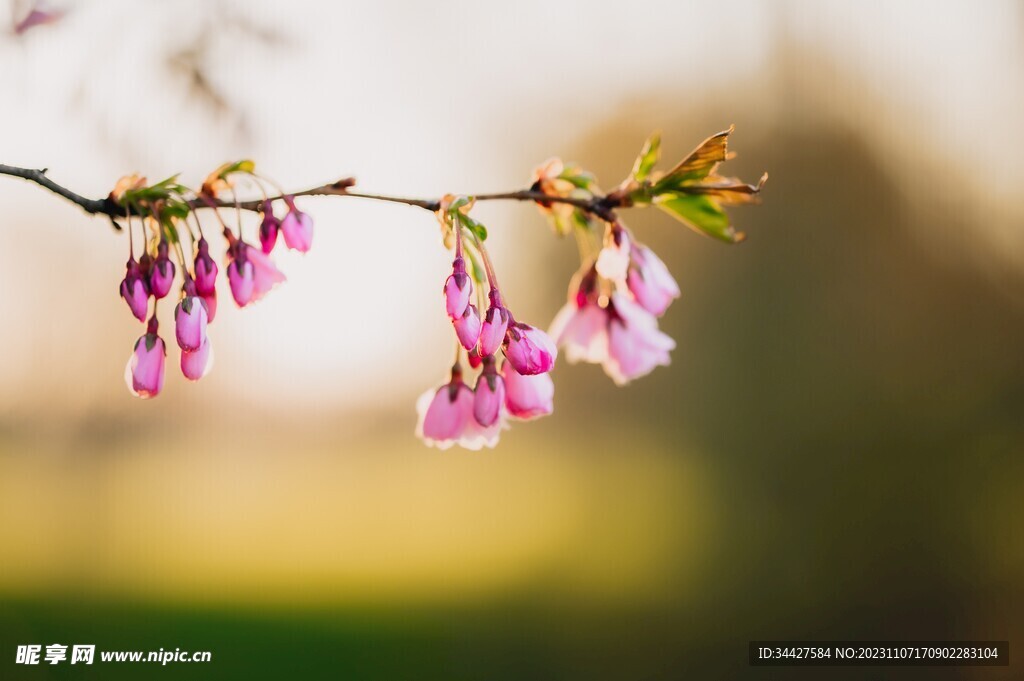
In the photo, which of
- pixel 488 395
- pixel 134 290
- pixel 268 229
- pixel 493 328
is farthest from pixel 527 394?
pixel 134 290

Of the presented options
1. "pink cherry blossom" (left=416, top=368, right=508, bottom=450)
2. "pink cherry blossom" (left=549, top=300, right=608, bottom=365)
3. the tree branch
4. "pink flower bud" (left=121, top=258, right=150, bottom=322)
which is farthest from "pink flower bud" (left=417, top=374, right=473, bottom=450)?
"pink flower bud" (left=121, top=258, right=150, bottom=322)

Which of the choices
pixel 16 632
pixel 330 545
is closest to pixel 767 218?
pixel 330 545

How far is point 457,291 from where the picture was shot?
971mm

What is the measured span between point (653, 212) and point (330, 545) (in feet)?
11.1

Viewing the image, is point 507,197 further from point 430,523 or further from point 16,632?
point 430,523

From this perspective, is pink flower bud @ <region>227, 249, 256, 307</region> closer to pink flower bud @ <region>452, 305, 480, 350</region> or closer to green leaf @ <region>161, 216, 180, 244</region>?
green leaf @ <region>161, 216, 180, 244</region>

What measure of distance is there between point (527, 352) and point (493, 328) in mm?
57

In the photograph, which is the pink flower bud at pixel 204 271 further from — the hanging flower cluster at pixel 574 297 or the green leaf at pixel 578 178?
the green leaf at pixel 578 178

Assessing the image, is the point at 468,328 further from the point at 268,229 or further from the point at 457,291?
the point at 268,229

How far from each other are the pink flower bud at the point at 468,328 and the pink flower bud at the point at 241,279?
0.30 meters

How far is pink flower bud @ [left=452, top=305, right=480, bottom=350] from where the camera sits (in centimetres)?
97

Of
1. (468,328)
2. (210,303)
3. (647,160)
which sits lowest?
(468,328)

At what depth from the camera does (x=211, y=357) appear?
3.65ft

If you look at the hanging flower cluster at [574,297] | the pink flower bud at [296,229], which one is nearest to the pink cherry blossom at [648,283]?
the hanging flower cluster at [574,297]
